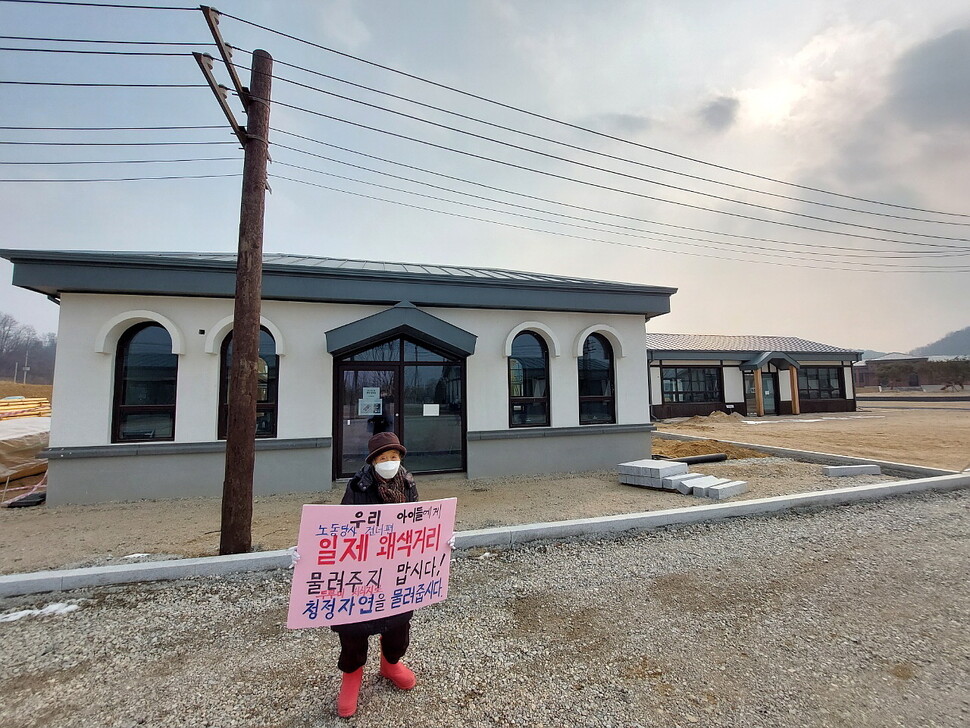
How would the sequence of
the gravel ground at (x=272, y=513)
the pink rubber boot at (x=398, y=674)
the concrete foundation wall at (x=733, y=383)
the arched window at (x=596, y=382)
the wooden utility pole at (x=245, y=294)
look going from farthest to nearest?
the concrete foundation wall at (x=733, y=383) → the arched window at (x=596, y=382) → the gravel ground at (x=272, y=513) → the wooden utility pole at (x=245, y=294) → the pink rubber boot at (x=398, y=674)

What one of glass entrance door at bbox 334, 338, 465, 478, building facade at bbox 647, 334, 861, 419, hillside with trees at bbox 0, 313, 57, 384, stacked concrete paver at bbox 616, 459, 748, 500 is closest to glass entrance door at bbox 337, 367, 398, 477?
glass entrance door at bbox 334, 338, 465, 478

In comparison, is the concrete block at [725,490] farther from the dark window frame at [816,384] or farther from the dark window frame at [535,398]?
the dark window frame at [816,384]

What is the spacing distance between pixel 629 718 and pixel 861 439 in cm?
1617

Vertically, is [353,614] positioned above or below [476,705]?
above

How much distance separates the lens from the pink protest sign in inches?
102

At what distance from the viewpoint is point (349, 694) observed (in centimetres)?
254

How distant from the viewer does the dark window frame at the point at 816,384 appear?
2666 centimetres

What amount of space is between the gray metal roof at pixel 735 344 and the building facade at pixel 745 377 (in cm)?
6

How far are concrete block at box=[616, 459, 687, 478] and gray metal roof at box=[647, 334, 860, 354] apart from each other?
1653cm

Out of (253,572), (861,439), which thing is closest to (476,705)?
(253,572)

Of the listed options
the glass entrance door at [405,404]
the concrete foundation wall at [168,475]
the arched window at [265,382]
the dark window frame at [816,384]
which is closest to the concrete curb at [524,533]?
the concrete foundation wall at [168,475]

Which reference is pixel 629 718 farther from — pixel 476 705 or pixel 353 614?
pixel 353 614

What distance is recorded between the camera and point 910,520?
20.0 ft

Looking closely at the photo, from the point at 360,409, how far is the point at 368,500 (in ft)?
19.6
